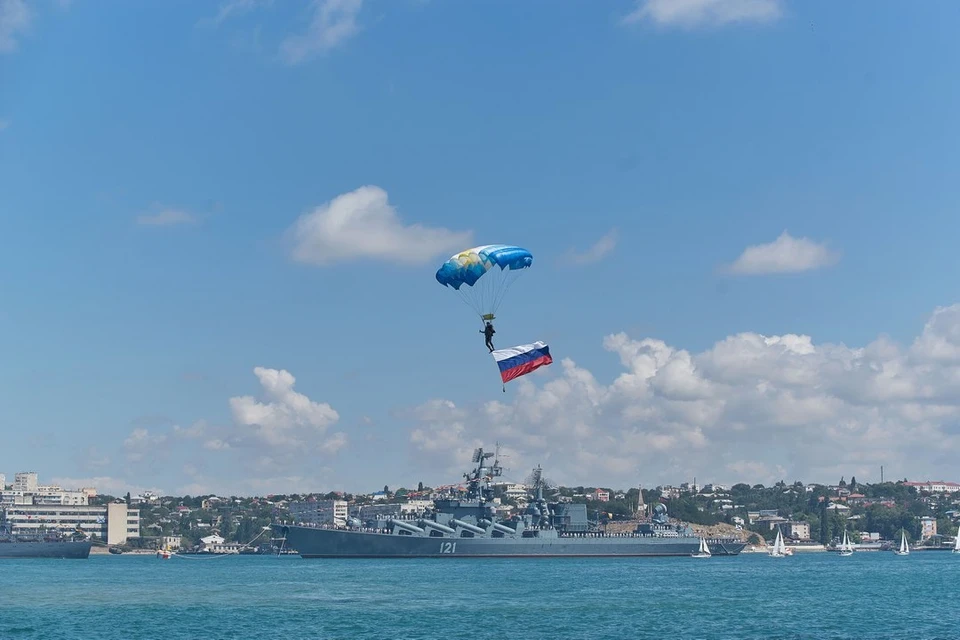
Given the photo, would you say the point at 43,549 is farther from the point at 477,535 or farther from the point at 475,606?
the point at 475,606

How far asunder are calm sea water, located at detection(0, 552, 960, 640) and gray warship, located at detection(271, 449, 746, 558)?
2908cm

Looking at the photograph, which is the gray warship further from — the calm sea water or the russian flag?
the russian flag

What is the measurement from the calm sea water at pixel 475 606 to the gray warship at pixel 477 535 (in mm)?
29083

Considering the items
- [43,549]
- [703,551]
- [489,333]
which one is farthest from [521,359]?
[43,549]

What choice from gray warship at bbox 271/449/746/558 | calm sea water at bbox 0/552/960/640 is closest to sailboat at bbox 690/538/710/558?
gray warship at bbox 271/449/746/558

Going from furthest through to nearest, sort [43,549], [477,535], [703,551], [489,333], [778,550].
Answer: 1. [778,550]
2. [43,549]
3. [703,551]
4. [477,535]
5. [489,333]

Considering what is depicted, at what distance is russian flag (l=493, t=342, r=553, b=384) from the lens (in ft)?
185


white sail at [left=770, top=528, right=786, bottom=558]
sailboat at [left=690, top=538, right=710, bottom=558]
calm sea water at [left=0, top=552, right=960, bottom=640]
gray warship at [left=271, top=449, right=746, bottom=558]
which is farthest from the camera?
white sail at [left=770, top=528, right=786, bottom=558]

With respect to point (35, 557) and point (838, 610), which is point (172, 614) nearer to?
point (838, 610)

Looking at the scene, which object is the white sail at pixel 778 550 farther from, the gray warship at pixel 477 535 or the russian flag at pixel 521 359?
the russian flag at pixel 521 359

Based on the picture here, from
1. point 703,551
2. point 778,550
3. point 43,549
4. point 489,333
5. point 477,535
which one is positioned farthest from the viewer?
point 778,550

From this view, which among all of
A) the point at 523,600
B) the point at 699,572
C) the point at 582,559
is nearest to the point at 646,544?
the point at 582,559

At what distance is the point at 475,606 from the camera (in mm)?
63156

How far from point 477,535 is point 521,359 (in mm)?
79340
